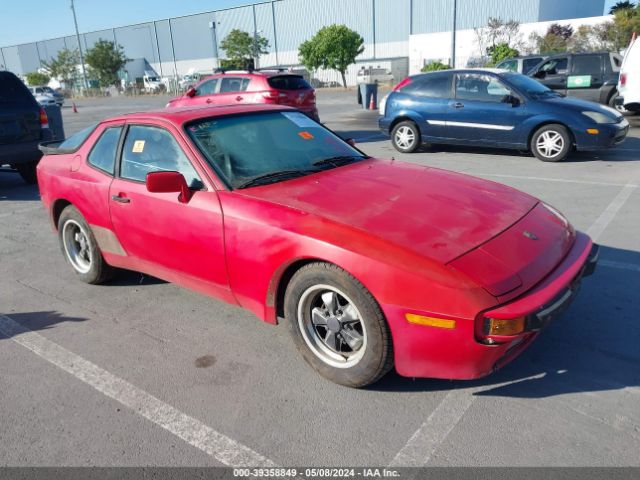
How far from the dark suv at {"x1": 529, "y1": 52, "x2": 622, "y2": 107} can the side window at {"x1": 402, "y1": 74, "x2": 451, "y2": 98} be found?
5.89m

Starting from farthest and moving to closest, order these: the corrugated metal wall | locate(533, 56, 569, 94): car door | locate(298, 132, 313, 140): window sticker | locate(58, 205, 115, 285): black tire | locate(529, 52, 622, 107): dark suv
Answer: the corrugated metal wall → locate(533, 56, 569, 94): car door → locate(529, 52, 622, 107): dark suv → locate(58, 205, 115, 285): black tire → locate(298, 132, 313, 140): window sticker

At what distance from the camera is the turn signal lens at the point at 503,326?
2.35 meters

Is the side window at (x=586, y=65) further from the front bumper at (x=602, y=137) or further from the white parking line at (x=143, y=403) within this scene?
the white parking line at (x=143, y=403)

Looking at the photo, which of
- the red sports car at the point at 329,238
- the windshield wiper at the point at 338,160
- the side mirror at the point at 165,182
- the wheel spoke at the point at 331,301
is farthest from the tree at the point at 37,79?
the wheel spoke at the point at 331,301

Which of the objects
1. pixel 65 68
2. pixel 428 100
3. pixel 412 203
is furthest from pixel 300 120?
pixel 65 68

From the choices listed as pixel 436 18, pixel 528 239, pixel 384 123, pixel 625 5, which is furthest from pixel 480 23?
pixel 528 239

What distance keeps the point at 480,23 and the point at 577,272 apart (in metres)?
57.4

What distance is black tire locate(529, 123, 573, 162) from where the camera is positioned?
28.2 ft

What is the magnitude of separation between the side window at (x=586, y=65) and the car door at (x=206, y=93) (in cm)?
968

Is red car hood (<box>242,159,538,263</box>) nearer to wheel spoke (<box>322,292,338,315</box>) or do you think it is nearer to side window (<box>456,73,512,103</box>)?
wheel spoke (<box>322,292,338,315</box>)

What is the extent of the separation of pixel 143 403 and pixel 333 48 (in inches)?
1974

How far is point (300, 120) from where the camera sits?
4109mm

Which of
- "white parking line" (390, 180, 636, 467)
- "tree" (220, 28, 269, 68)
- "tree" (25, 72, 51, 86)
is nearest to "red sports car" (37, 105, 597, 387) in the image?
"white parking line" (390, 180, 636, 467)

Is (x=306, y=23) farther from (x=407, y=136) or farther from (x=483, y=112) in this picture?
(x=483, y=112)
